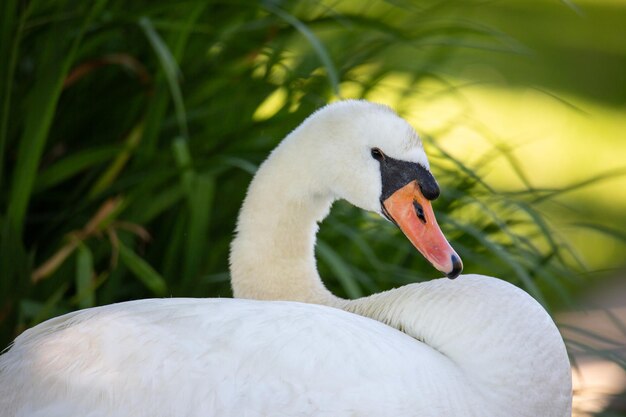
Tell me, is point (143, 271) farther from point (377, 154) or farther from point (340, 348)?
point (340, 348)

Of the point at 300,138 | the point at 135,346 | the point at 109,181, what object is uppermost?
the point at 300,138

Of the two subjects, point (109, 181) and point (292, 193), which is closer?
point (292, 193)

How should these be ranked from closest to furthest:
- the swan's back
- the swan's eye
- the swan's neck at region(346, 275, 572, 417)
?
the swan's back < the swan's neck at region(346, 275, 572, 417) < the swan's eye

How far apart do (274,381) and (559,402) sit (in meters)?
0.49

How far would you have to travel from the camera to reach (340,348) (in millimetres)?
1811

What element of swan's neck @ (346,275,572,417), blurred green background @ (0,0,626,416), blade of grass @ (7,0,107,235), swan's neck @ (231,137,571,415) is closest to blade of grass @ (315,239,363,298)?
blurred green background @ (0,0,626,416)

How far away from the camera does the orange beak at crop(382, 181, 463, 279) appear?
2.08 metres

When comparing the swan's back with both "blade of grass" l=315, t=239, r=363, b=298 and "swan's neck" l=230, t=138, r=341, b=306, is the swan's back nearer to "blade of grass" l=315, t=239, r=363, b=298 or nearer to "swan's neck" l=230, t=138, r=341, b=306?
"swan's neck" l=230, t=138, r=341, b=306

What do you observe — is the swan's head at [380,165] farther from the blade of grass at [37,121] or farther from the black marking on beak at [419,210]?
the blade of grass at [37,121]

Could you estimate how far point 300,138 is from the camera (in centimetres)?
221

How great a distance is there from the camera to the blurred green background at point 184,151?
8.03 ft

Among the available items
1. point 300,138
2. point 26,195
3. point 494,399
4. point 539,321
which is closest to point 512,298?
point 539,321

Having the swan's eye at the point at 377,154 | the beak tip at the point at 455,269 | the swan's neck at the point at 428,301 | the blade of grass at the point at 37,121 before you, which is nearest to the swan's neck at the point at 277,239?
the swan's neck at the point at 428,301

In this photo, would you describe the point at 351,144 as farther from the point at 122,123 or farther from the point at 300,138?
the point at 122,123
